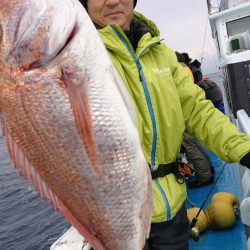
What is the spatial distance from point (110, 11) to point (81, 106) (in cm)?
97

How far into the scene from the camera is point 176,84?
238cm

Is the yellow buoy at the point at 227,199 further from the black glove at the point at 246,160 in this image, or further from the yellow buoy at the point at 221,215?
the black glove at the point at 246,160

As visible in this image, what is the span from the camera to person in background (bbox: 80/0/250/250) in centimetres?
214

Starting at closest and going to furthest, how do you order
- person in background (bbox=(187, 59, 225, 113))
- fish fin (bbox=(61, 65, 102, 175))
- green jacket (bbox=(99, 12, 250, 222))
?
fish fin (bbox=(61, 65, 102, 175)), green jacket (bbox=(99, 12, 250, 222)), person in background (bbox=(187, 59, 225, 113))

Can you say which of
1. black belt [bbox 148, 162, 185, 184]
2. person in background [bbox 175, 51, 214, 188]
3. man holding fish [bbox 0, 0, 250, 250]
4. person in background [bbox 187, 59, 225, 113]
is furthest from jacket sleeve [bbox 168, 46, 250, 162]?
person in background [bbox 187, 59, 225, 113]

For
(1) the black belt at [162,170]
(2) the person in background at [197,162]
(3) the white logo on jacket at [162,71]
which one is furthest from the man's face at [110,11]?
(2) the person in background at [197,162]

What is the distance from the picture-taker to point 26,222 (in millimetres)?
11156

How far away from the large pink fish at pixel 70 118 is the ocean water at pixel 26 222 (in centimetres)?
620

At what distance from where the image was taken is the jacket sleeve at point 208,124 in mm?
2285

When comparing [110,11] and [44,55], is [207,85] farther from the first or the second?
[44,55]

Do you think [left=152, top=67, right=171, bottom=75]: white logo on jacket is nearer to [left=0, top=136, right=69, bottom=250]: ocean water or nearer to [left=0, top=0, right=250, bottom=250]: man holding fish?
[left=0, top=0, right=250, bottom=250]: man holding fish

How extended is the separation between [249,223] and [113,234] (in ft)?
5.56

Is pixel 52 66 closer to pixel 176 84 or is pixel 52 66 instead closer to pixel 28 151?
pixel 28 151

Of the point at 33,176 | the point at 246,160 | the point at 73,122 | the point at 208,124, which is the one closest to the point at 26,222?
the point at 208,124
